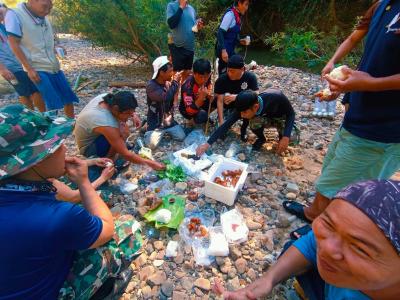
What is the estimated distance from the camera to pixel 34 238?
Answer: 49.3 inches

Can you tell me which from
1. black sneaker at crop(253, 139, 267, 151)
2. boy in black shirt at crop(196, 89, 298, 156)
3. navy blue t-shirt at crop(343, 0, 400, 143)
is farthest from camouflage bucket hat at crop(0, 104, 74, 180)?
black sneaker at crop(253, 139, 267, 151)

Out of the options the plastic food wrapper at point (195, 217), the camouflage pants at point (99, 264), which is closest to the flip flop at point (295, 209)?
the plastic food wrapper at point (195, 217)

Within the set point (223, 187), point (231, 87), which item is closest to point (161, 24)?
point (231, 87)

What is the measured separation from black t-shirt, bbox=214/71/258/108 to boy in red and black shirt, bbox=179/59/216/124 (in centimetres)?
16

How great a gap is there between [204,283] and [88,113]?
2.06 meters

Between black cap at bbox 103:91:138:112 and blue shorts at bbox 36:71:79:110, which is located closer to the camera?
black cap at bbox 103:91:138:112

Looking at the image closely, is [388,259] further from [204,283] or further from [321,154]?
[321,154]

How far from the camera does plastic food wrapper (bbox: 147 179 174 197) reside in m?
2.99

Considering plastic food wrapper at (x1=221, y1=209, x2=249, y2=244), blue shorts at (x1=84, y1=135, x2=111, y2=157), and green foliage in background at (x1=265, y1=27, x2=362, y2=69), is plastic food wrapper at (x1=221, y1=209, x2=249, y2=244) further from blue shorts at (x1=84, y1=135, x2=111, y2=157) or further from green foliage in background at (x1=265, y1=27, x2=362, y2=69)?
green foliage in background at (x1=265, y1=27, x2=362, y2=69)

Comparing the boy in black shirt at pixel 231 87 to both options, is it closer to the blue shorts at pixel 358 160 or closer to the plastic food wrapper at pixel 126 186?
the plastic food wrapper at pixel 126 186

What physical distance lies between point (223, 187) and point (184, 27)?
12.5 ft

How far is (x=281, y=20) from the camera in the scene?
12.1m

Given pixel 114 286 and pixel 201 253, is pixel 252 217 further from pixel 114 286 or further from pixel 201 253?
pixel 114 286

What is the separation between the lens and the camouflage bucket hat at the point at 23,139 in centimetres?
125
